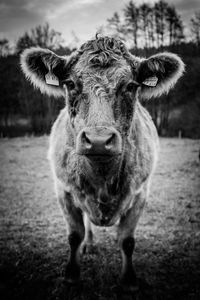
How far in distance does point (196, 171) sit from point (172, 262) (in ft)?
21.1

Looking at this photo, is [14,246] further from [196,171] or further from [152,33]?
[152,33]

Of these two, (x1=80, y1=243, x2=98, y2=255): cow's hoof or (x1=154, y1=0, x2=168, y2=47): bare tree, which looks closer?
(x1=80, y1=243, x2=98, y2=255): cow's hoof

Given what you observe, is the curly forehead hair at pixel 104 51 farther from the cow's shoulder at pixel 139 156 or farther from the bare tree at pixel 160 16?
the bare tree at pixel 160 16

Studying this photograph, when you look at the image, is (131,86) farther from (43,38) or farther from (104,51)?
(43,38)

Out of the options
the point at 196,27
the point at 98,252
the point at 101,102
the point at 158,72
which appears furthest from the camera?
the point at 196,27

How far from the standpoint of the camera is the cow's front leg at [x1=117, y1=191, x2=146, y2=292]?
3.00 meters

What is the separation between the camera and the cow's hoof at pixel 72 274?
2.98 metres

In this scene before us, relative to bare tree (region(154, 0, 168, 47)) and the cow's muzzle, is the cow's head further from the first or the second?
bare tree (region(154, 0, 168, 47))

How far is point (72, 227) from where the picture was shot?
3.04m

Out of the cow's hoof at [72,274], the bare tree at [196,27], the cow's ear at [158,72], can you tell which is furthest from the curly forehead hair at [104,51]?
the bare tree at [196,27]

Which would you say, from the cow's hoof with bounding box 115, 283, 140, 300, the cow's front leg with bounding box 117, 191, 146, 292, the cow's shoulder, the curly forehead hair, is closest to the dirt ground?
the cow's hoof with bounding box 115, 283, 140, 300

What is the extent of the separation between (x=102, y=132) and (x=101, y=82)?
1.82 feet

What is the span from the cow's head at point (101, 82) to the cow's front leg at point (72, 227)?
3.42 ft

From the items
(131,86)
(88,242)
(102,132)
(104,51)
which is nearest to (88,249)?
(88,242)
